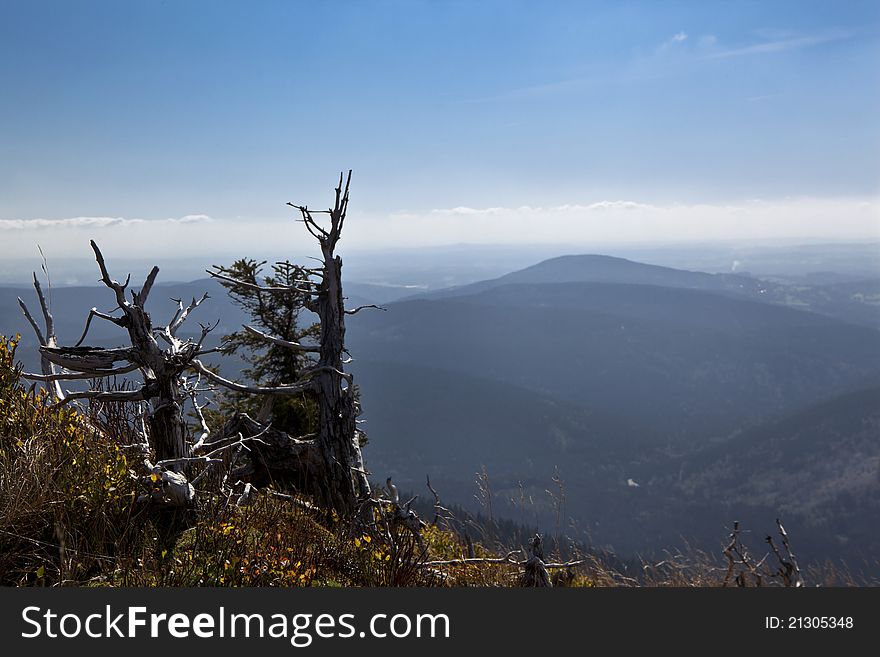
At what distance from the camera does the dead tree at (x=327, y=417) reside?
10.4m

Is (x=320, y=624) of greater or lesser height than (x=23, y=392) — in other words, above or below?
below

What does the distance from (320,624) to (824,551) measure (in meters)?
217

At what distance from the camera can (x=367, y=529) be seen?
735 centimetres

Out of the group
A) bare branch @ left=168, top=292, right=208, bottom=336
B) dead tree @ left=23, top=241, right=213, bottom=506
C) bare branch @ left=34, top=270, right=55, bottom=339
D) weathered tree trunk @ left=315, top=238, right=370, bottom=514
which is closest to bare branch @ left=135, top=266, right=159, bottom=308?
dead tree @ left=23, top=241, right=213, bottom=506

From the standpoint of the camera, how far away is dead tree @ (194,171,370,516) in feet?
34.2

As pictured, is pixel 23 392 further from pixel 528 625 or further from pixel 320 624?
pixel 528 625

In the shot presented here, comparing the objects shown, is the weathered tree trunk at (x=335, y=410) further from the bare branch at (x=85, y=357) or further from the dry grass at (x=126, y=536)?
the bare branch at (x=85, y=357)

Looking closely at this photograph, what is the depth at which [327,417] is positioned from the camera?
10.8 m

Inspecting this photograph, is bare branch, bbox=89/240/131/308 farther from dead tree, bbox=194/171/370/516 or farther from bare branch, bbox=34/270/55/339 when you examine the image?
dead tree, bbox=194/171/370/516

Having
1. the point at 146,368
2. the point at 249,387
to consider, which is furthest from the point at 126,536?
the point at 249,387

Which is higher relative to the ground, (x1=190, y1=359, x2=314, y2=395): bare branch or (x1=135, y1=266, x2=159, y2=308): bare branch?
(x1=135, y1=266, x2=159, y2=308): bare branch

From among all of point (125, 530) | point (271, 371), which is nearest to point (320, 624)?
point (125, 530)

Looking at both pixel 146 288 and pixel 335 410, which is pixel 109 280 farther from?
pixel 335 410

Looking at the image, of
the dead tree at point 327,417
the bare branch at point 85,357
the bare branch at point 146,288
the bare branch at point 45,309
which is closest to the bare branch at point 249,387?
the dead tree at point 327,417
